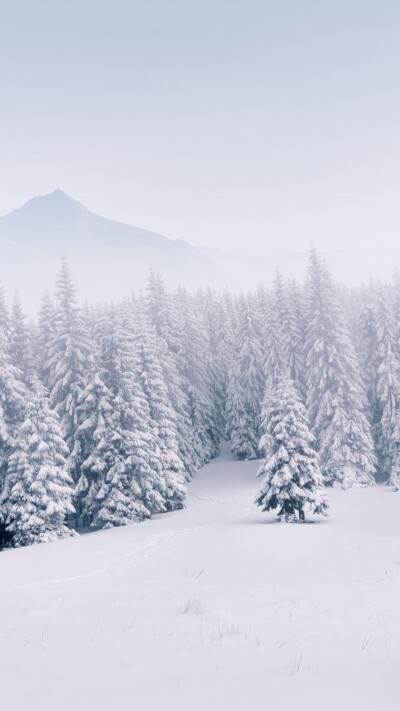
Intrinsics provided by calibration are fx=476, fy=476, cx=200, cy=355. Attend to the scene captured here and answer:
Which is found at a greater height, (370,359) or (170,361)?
(170,361)

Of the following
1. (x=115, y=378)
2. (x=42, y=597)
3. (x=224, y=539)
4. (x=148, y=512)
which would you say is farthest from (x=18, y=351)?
(x=42, y=597)

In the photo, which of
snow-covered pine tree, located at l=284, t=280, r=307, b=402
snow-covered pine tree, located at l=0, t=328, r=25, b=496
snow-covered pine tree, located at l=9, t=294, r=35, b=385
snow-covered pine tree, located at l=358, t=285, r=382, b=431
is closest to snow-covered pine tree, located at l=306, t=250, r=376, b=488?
snow-covered pine tree, located at l=358, t=285, r=382, b=431

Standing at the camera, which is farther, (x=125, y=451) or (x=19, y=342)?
(x=19, y=342)

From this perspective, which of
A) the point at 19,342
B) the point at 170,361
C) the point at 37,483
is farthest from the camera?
the point at 170,361

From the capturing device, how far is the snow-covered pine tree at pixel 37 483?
25.2 metres

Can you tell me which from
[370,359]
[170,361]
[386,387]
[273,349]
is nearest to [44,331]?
[170,361]

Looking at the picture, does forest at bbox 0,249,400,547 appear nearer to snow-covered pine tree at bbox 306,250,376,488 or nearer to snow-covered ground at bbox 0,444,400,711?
snow-covered pine tree at bbox 306,250,376,488

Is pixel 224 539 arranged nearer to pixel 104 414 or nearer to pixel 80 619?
pixel 80 619

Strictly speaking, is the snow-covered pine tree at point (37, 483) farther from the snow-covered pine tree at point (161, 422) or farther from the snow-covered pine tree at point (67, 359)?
the snow-covered pine tree at point (161, 422)

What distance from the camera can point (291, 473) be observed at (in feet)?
76.8

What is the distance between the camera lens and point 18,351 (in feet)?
112

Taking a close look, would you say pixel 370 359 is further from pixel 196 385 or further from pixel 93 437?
pixel 93 437

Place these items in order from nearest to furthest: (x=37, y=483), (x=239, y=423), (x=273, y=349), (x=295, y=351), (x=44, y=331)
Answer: (x=37, y=483) → (x=44, y=331) → (x=295, y=351) → (x=273, y=349) → (x=239, y=423)

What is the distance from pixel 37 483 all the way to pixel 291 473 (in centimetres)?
1332
